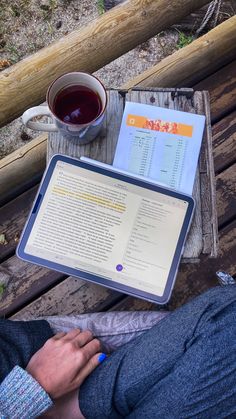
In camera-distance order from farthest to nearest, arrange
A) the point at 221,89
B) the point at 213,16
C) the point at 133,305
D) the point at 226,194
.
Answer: the point at 213,16 < the point at 221,89 < the point at 226,194 < the point at 133,305

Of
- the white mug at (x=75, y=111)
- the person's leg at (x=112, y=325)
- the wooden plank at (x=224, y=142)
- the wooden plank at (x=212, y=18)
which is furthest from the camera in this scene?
the wooden plank at (x=212, y=18)

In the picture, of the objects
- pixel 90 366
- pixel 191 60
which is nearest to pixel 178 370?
pixel 90 366

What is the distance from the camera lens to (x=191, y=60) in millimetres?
1466

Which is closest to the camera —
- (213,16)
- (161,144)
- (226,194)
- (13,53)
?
(161,144)

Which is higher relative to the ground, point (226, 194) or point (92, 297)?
point (226, 194)

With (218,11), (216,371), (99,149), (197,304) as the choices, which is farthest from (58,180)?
(218,11)

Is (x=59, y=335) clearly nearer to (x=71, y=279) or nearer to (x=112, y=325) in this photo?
(x=112, y=325)

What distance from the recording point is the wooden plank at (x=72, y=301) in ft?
4.52

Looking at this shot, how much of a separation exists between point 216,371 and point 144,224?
0.36 meters

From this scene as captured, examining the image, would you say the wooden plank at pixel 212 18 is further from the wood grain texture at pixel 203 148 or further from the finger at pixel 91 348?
the finger at pixel 91 348

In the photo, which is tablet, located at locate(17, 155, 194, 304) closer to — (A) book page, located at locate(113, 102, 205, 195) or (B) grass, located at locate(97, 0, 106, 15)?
(A) book page, located at locate(113, 102, 205, 195)

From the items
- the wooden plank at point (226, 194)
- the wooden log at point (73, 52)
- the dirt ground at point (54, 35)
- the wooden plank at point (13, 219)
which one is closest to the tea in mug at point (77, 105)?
the wooden log at point (73, 52)

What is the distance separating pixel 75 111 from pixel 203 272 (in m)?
0.72

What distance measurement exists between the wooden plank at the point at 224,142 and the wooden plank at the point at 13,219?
0.63 metres
